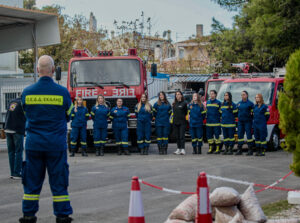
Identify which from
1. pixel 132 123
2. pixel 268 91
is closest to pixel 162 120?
pixel 132 123

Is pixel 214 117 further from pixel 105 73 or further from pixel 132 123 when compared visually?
pixel 105 73

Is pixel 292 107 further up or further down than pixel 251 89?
further down

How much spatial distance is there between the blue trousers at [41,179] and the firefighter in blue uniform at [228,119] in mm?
9501

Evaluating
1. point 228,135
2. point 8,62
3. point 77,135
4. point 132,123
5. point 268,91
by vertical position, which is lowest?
point 228,135

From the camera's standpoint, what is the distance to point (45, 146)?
6391 mm

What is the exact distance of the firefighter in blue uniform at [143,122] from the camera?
620 inches

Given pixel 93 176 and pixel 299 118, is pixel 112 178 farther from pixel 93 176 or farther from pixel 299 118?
pixel 299 118

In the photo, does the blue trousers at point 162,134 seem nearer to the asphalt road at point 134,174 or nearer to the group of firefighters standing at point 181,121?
the group of firefighters standing at point 181,121

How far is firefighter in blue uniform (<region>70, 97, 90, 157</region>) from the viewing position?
608 inches

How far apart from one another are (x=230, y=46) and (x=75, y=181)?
2488 centimetres

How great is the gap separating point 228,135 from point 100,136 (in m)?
3.76

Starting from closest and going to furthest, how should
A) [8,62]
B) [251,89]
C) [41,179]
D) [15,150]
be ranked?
1. [41,179]
2. [15,150]
3. [251,89]
4. [8,62]

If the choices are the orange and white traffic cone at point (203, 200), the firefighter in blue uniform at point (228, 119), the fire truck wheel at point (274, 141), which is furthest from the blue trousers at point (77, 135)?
the orange and white traffic cone at point (203, 200)

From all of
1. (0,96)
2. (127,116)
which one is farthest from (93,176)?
(0,96)
